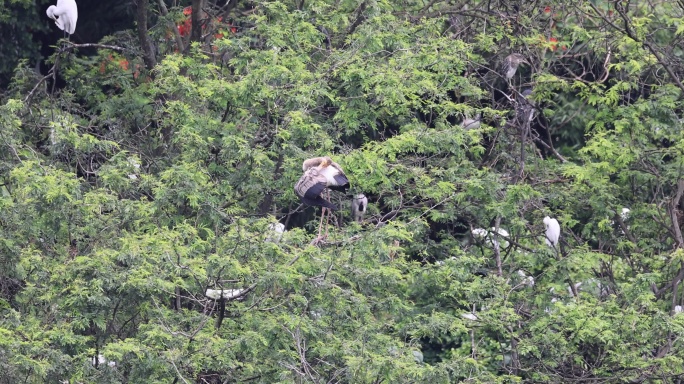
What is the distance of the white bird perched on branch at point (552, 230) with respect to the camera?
822 cm

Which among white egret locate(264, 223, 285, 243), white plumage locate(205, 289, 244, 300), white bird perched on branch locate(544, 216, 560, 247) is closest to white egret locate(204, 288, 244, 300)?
white plumage locate(205, 289, 244, 300)

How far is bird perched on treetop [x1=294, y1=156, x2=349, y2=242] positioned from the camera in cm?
689

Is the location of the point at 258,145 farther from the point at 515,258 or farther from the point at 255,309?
the point at 515,258

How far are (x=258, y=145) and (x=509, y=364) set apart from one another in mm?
2276

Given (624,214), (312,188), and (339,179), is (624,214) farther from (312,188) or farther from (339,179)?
(312,188)

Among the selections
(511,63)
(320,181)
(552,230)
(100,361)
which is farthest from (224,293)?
(511,63)

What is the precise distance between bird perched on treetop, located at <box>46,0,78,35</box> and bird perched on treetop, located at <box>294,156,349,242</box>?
289 centimetres

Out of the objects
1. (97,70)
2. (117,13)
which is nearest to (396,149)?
(97,70)

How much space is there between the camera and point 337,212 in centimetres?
823

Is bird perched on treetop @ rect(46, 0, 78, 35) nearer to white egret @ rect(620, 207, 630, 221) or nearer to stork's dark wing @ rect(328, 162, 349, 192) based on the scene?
stork's dark wing @ rect(328, 162, 349, 192)

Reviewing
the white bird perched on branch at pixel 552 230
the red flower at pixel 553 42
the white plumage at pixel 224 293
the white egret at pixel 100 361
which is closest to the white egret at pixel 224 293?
the white plumage at pixel 224 293

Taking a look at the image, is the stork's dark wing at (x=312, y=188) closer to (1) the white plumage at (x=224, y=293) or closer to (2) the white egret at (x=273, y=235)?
(2) the white egret at (x=273, y=235)

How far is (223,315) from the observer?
6535mm

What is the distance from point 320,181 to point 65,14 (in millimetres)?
3225
